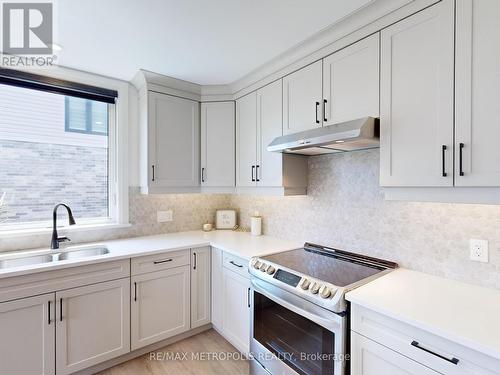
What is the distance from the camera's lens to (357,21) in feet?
5.16

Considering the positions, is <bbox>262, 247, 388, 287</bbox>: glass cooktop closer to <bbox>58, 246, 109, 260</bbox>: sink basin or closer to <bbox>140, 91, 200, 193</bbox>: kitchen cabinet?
<bbox>140, 91, 200, 193</bbox>: kitchen cabinet

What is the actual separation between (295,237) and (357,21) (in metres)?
1.74

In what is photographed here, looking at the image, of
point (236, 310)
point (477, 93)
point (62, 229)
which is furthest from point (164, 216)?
point (477, 93)

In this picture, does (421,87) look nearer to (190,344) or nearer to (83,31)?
(83,31)

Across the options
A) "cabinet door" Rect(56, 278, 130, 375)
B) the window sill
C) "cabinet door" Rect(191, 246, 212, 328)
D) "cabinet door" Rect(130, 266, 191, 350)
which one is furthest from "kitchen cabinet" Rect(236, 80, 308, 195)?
"cabinet door" Rect(56, 278, 130, 375)

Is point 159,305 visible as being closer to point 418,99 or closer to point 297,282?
point 297,282

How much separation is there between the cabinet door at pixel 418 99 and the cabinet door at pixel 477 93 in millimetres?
39

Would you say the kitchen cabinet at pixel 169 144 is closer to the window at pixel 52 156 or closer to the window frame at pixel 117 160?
the window frame at pixel 117 160

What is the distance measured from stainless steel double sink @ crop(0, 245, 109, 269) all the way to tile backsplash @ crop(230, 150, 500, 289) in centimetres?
168

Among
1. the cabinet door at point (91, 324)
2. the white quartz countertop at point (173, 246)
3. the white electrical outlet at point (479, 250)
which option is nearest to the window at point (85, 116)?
the white quartz countertop at point (173, 246)

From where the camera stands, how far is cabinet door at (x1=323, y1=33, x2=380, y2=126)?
1.53m

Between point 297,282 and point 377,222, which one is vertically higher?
point 377,222

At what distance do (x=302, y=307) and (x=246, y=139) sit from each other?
1611 mm

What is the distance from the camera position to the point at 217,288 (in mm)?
2432
